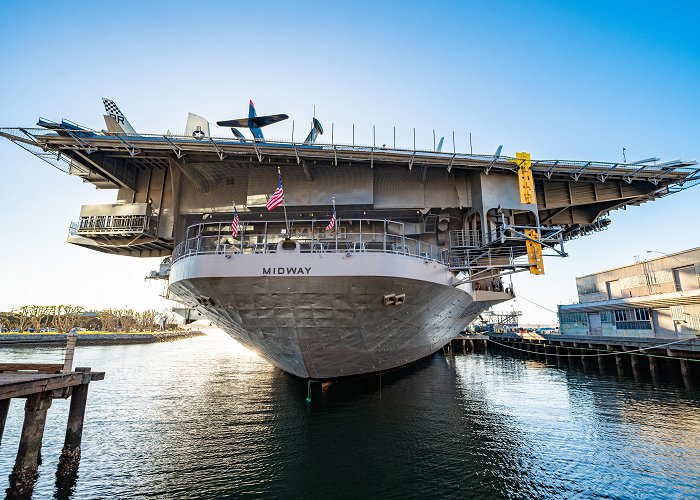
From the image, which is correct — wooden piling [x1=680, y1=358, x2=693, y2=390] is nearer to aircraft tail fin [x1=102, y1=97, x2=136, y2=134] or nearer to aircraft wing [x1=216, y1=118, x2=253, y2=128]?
aircraft wing [x1=216, y1=118, x2=253, y2=128]

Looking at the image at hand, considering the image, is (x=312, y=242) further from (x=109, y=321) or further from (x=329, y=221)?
(x=109, y=321)

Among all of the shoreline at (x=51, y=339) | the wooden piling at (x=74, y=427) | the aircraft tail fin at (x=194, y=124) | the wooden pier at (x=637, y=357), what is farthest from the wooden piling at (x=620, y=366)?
the shoreline at (x=51, y=339)

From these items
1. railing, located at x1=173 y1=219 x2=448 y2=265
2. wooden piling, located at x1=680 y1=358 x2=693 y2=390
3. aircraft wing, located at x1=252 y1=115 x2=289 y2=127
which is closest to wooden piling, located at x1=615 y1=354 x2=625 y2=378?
wooden piling, located at x1=680 y1=358 x2=693 y2=390

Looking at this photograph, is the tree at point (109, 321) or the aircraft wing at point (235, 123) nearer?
the aircraft wing at point (235, 123)

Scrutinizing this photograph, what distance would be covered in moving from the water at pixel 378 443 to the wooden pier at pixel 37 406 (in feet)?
0.82

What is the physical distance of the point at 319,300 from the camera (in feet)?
32.8

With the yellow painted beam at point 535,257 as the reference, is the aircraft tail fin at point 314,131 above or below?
above

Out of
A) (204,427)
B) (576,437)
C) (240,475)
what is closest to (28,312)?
(204,427)

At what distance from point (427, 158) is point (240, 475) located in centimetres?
1087

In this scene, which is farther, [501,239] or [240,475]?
[501,239]

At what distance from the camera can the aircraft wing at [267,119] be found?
13867 mm

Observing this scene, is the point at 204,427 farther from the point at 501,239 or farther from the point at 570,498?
the point at 501,239

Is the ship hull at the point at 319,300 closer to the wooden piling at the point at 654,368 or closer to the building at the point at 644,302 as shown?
the wooden piling at the point at 654,368

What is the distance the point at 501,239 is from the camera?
38.6 ft
